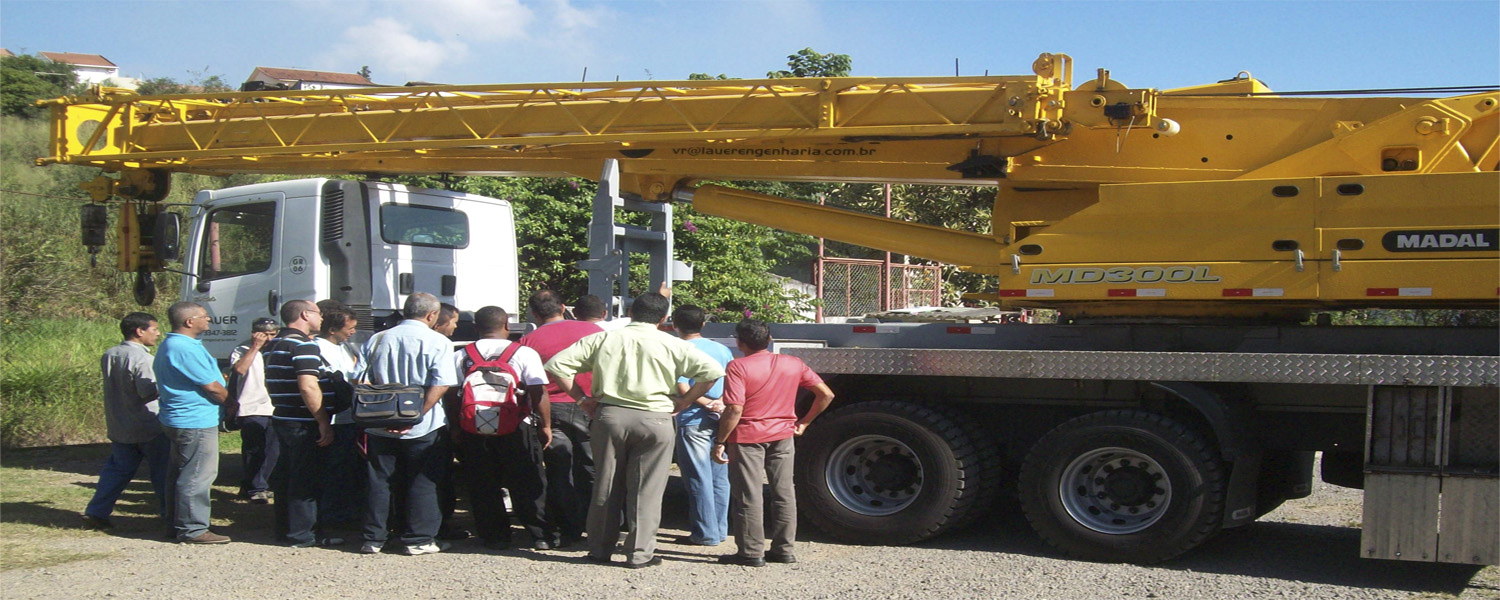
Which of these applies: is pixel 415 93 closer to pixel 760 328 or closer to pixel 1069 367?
pixel 760 328

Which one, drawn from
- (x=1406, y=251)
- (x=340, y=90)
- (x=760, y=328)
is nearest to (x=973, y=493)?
(x=760, y=328)

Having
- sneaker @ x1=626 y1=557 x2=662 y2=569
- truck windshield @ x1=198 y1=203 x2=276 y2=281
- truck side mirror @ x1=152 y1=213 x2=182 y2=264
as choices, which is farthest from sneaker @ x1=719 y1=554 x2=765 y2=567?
truck side mirror @ x1=152 y1=213 x2=182 y2=264

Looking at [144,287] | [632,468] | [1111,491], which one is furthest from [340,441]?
[1111,491]

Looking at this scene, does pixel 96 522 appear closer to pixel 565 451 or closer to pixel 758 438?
pixel 565 451

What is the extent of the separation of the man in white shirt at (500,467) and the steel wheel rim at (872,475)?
1807 millimetres

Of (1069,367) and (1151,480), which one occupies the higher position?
(1069,367)

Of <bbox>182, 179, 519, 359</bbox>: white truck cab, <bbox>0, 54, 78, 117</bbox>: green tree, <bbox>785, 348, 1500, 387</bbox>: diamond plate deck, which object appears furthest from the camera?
<bbox>0, 54, 78, 117</bbox>: green tree

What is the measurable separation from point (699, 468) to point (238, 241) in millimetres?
5304

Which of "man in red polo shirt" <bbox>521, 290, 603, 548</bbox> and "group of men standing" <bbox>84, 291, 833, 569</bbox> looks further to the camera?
"man in red polo shirt" <bbox>521, 290, 603, 548</bbox>

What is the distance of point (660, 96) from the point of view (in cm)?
841

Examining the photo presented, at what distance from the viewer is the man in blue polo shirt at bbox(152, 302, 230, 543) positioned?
7277 mm

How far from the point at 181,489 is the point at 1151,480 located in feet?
19.0

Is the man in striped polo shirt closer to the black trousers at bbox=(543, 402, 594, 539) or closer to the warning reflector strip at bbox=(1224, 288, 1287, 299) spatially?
the black trousers at bbox=(543, 402, 594, 539)

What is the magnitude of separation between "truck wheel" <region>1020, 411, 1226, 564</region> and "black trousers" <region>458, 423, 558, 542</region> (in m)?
2.91
